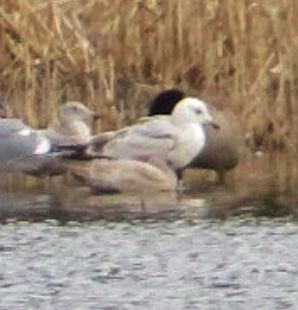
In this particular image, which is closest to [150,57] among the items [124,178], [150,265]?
[124,178]

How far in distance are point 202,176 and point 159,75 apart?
1.22m

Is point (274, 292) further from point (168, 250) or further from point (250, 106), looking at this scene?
point (250, 106)

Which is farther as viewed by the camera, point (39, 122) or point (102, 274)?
point (39, 122)

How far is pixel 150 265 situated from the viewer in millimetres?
9164

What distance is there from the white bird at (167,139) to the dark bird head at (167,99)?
642 millimetres

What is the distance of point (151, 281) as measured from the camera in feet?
28.7

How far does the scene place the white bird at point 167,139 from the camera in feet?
42.1

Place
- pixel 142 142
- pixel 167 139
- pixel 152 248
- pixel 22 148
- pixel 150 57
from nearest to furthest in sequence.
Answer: pixel 152 248 → pixel 142 142 → pixel 167 139 → pixel 22 148 → pixel 150 57

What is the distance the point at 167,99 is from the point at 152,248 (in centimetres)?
442

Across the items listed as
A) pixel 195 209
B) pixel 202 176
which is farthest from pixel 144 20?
pixel 195 209

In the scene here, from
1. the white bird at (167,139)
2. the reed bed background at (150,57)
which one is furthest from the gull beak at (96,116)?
the white bird at (167,139)

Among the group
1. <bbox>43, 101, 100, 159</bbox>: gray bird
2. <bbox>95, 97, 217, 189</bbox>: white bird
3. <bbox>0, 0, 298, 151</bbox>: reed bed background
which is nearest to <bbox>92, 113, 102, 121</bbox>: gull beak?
<bbox>43, 101, 100, 159</bbox>: gray bird

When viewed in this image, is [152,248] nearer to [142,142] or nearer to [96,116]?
[142,142]

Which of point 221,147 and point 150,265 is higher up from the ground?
point 221,147
